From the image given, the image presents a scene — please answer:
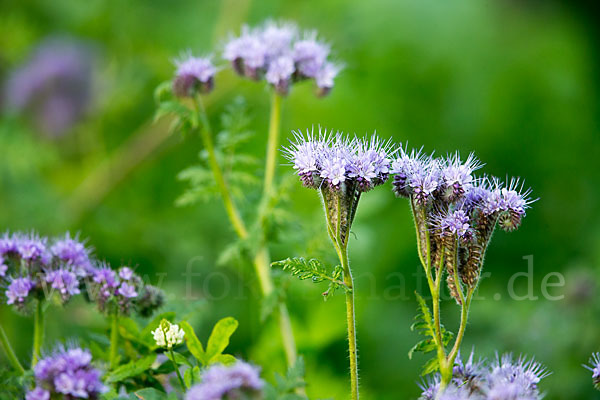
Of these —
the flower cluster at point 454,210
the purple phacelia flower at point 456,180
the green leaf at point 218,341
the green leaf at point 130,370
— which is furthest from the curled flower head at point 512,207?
the green leaf at point 130,370

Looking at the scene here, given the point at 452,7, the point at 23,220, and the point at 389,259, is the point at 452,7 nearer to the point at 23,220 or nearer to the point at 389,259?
the point at 389,259

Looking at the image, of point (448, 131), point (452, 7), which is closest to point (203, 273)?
point (448, 131)

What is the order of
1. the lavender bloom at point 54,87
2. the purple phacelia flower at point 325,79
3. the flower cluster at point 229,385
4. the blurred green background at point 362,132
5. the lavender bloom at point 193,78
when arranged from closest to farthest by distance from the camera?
the flower cluster at point 229,385 < the lavender bloom at point 193,78 < the purple phacelia flower at point 325,79 < the blurred green background at point 362,132 < the lavender bloom at point 54,87

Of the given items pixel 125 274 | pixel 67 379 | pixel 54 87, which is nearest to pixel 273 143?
pixel 125 274

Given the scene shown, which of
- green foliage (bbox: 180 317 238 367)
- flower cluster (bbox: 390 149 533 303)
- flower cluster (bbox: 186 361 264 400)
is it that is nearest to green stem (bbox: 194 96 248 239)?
green foliage (bbox: 180 317 238 367)

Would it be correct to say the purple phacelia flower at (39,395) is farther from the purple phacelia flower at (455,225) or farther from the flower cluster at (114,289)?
the purple phacelia flower at (455,225)

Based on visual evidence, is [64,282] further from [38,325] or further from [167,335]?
[167,335]

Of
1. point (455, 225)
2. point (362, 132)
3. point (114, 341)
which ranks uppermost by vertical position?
point (362, 132)
